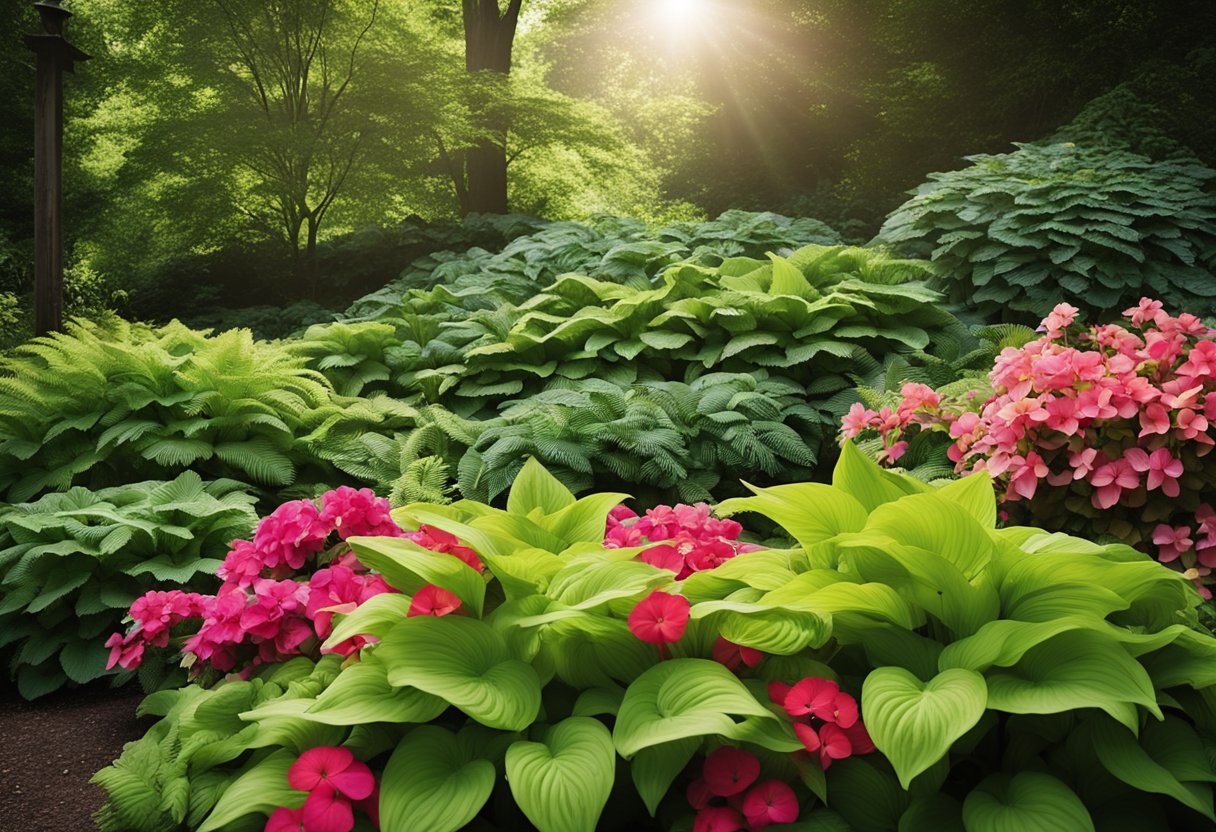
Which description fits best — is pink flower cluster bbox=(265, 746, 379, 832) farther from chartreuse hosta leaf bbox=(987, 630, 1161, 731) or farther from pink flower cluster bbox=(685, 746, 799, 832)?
chartreuse hosta leaf bbox=(987, 630, 1161, 731)

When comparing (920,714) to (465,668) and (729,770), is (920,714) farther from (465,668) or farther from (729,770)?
(465,668)

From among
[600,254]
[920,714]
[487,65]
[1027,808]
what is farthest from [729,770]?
[487,65]

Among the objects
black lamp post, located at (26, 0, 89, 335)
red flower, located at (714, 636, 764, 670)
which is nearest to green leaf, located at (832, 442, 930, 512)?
red flower, located at (714, 636, 764, 670)

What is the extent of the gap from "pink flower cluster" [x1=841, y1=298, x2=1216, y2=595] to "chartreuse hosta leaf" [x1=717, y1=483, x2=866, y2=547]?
0.82 meters

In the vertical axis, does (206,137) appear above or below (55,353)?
above

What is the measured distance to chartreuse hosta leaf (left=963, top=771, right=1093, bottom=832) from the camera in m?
1.23

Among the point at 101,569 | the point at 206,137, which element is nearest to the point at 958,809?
the point at 101,569

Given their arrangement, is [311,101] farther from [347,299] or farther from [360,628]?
[360,628]

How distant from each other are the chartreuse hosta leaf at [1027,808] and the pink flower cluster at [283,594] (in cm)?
94

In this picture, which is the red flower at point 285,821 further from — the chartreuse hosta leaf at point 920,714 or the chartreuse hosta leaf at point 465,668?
the chartreuse hosta leaf at point 920,714

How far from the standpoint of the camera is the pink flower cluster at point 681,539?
5.92 ft

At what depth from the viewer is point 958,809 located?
53.4 inches

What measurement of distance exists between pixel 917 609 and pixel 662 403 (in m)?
2.70

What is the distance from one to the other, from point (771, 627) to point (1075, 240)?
187 inches
